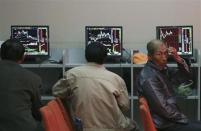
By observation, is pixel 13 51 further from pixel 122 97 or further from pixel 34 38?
pixel 34 38

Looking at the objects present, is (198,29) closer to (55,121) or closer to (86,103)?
(86,103)

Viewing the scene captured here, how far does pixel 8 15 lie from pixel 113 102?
8.94ft

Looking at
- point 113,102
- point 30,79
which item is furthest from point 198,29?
point 30,79

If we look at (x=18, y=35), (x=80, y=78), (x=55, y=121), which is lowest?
(x=55, y=121)

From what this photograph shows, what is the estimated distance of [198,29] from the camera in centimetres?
512

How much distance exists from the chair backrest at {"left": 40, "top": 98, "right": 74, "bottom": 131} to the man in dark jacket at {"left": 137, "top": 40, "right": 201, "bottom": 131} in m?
0.65

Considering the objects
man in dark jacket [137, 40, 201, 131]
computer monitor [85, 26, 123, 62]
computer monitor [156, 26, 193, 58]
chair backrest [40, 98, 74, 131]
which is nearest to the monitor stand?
computer monitor [85, 26, 123, 62]

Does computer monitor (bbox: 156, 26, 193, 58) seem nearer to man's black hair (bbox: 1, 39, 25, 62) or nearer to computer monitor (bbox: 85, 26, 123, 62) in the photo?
computer monitor (bbox: 85, 26, 123, 62)

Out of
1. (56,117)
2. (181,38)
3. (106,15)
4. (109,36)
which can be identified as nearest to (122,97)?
(56,117)

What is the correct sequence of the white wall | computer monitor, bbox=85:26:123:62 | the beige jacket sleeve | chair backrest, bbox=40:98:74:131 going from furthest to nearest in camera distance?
1. the white wall
2. computer monitor, bbox=85:26:123:62
3. the beige jacket sleeve
4. chair backrest, bbox=40:98:74:131

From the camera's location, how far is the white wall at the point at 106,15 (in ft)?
16.8

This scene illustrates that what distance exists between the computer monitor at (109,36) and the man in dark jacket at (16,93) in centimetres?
202

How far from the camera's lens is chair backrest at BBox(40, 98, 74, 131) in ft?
7.96

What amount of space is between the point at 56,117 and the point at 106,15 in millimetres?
2690
